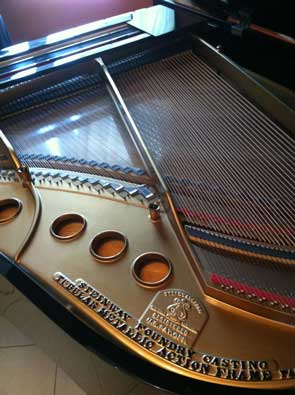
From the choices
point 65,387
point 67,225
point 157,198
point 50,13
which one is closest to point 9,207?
point 67,225

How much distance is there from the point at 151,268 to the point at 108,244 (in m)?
0.19

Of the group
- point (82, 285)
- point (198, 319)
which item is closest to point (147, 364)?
point (198, 319)

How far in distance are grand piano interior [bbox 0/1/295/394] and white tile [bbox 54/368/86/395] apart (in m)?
1.13

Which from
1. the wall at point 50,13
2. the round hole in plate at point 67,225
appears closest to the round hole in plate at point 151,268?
the round hole in plate at point 67,225

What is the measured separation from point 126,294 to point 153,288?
0.08m

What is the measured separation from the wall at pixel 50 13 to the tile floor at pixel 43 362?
11.1 feet

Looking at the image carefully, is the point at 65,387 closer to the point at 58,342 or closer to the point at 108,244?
the point at 58,342

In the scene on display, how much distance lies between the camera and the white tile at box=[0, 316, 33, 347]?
8.00 ft

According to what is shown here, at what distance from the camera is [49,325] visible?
4.12 ft

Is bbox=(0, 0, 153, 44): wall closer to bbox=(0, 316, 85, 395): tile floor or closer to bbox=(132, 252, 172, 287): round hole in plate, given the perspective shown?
bbox=(0, 316, 85, 395): tile floor

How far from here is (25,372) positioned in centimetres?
228

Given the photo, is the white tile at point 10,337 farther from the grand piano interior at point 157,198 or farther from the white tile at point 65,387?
the grand piano interior at point 157,198

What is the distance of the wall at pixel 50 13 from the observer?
4359 mm

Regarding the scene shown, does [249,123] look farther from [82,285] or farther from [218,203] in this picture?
[82,285]
